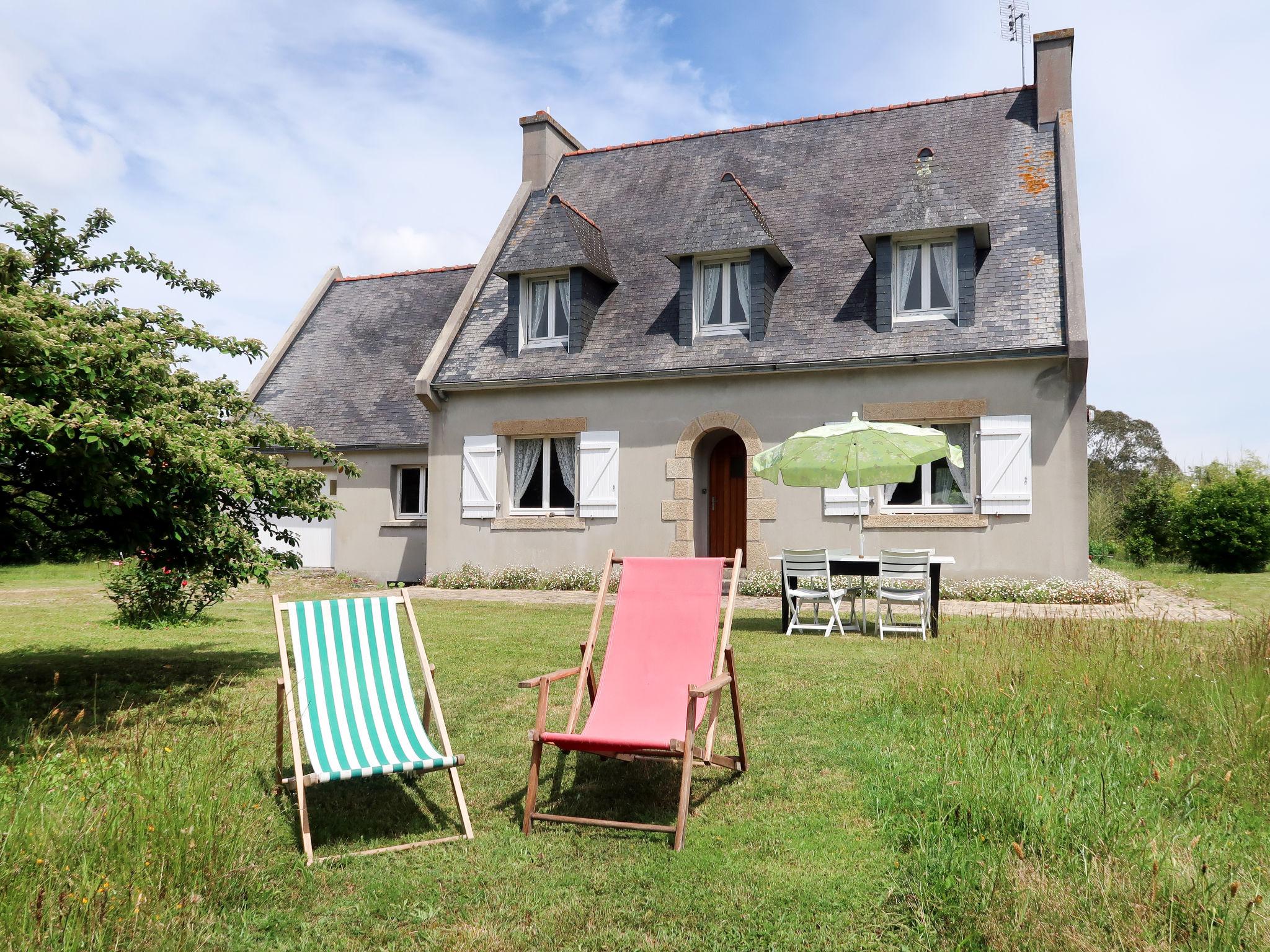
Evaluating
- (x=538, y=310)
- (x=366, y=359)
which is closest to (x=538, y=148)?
(x=538, y=310)

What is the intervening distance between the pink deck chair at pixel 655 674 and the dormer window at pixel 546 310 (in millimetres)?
11237

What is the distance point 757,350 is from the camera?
14.7m

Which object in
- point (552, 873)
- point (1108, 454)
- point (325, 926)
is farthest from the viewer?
point (1108, 454)

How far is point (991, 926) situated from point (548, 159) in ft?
56.7

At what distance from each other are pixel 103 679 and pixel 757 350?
999 centimetres

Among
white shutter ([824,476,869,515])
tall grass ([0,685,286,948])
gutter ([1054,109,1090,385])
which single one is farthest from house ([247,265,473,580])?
tall grass ([0,685,286,948])

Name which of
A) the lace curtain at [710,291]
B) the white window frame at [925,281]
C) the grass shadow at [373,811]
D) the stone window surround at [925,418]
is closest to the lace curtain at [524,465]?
the lace curtain at [710,291]

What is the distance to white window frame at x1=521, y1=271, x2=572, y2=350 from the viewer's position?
16.3 meters

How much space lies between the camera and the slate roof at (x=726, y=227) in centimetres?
1474

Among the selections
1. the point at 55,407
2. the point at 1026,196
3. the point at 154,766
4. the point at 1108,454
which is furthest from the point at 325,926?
the point at 1108,454

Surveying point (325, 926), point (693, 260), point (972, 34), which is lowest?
point (325, 926)

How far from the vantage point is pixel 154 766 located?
4.05 m

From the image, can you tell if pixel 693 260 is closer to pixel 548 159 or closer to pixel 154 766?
pixel 548 159

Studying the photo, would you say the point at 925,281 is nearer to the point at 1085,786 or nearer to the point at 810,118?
the point at 810,118
